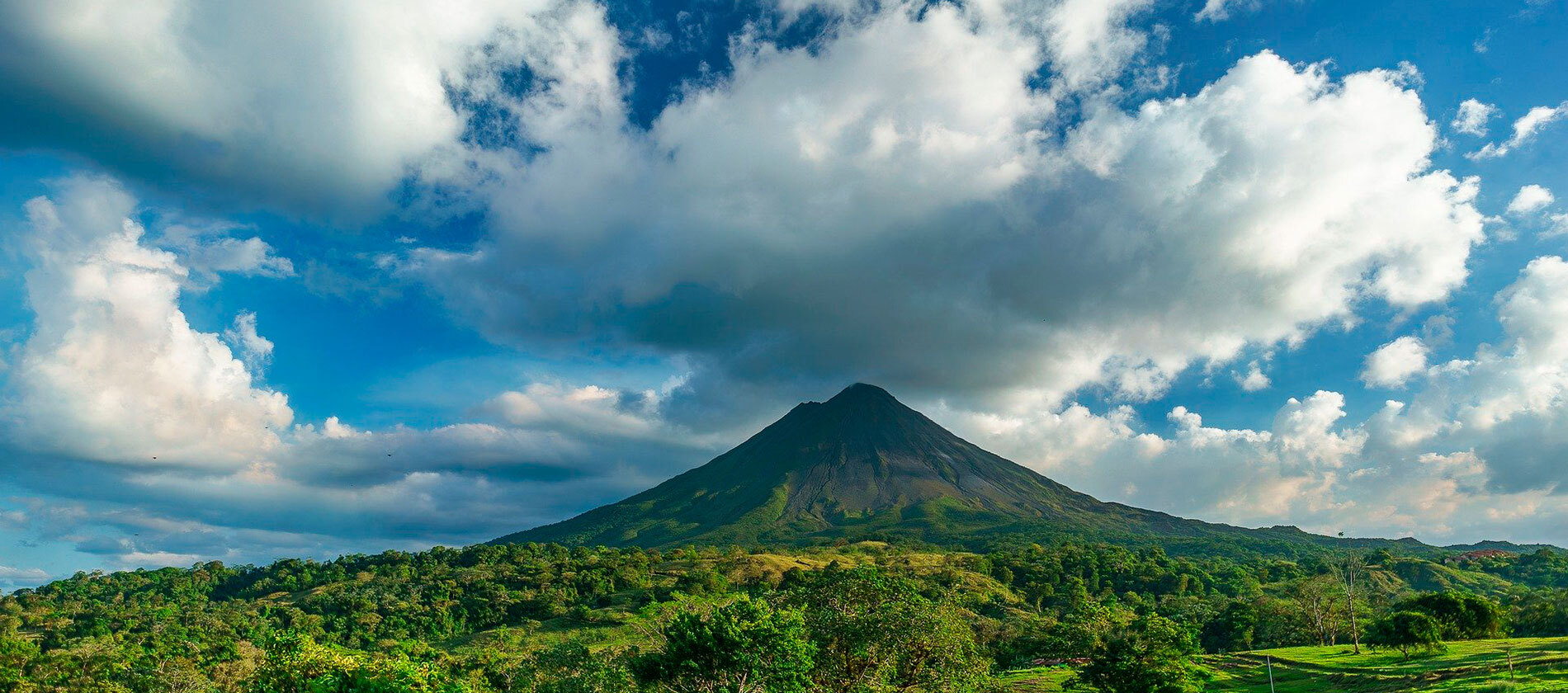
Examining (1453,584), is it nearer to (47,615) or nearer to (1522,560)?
(1522,560)

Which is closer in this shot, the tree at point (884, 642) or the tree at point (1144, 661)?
the tree at point (884, 642)

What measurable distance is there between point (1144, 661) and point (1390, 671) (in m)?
26.3

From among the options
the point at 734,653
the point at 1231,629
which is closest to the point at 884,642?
the point at 734,653

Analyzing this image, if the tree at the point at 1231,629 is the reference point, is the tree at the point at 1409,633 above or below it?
above

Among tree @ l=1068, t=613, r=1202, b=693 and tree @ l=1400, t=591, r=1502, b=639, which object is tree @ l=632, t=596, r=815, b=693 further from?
tree @ l=1400, t=591, r=1502, b=639

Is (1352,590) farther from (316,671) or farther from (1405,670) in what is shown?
(316,671)

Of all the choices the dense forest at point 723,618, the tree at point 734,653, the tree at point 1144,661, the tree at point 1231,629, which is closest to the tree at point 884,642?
the dense forest at point 723,618

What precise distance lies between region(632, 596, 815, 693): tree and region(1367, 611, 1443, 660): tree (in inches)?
2038

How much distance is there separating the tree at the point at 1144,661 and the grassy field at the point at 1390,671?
12.7 meters

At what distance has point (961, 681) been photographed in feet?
112

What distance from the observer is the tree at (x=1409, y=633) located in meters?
53.1

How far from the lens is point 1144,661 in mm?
38188

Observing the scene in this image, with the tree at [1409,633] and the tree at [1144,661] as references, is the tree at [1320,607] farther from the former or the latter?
the tree at [1144,661]

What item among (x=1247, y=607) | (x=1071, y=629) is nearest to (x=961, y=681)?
(x=1071, y=629)
